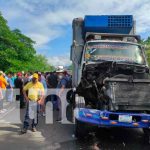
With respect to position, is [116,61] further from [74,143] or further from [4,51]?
[4,51]

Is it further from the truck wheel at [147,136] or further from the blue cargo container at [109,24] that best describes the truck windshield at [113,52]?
the truck wheel at [147,136]

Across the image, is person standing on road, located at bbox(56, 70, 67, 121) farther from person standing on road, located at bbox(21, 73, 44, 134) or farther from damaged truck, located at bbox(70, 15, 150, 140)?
person standing on road, located at bbox(21, 73, 44, 134)

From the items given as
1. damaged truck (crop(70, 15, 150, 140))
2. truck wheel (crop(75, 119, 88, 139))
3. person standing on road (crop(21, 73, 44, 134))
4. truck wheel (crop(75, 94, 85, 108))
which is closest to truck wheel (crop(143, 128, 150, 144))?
damaged truck (crop(70, 15, 150, 140))

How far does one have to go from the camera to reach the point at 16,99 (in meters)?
17.9

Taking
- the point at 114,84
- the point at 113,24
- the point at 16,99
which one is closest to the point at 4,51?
the point at 16,99

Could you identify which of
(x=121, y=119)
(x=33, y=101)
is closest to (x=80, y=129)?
(x=121, y=119)

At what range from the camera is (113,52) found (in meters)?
10.2

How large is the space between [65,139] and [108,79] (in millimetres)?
1910

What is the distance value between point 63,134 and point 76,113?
132cm

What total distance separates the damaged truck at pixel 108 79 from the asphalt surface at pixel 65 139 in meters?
0.42

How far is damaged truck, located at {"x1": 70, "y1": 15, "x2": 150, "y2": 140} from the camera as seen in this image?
8242mm

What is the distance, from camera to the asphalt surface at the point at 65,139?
27.3 feet

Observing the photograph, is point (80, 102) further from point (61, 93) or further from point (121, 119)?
point (61, 93)

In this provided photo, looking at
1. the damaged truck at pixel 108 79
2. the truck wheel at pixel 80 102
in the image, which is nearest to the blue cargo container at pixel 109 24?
the damaged truck at pixel 108 79
